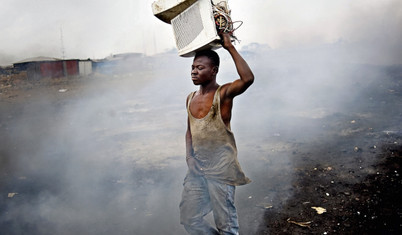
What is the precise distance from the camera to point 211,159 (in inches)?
90.1

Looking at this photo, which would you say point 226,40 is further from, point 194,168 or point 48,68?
point 48,68

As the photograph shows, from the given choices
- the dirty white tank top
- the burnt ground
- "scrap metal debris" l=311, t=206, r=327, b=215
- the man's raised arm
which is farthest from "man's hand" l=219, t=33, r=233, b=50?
"scrap metal debris" l=311, t=206, r=327, b=215

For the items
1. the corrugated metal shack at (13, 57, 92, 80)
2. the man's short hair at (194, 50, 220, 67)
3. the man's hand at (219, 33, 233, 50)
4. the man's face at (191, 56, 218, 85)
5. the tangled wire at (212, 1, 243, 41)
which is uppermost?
the tangled wire at (212, 1, 243, 41)

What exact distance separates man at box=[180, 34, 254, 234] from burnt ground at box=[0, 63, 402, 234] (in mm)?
846

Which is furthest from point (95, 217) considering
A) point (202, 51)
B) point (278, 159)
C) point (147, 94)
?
point (147, 94)

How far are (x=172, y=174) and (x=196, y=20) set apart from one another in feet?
9.13

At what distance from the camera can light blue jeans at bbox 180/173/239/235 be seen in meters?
2.20

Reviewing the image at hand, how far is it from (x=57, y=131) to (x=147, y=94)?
5.11 m

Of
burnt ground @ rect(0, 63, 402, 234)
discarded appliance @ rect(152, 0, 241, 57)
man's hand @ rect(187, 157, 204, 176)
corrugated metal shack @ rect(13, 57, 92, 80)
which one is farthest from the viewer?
corrugated metal shack @ rect(13, 57, 92, 80)

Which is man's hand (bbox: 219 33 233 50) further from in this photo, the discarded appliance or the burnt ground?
the burnt ground

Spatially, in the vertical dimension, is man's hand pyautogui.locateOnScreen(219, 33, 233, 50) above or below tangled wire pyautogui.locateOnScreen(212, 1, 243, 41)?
below

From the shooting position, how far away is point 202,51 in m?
2.21

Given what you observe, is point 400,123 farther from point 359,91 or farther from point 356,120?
point 359,91

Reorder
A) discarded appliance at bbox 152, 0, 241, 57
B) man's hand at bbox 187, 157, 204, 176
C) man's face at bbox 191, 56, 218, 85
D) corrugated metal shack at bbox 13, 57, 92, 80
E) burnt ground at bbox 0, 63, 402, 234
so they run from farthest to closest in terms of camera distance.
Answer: corrugated metal shack at bbox 13, 57, 92, 80
burnt ground at bbox 0, 63, 402, 234
man's hand at bbox 187, 157, 204, 176
man's face at bbox 191, 56, 218, 85
discarded appliance at bbox 152, 0, 241, 57
